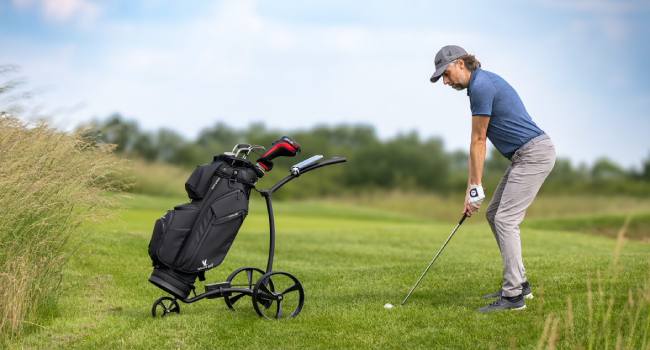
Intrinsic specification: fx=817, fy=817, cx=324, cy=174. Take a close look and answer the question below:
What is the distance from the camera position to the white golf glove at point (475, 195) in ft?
21.0

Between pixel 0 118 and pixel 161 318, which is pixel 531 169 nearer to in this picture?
pixel 161 318

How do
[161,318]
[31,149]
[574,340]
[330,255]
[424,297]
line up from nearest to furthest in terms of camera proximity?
[574,340]
[161,318]
[424,297]
[31,149]
[330,255]

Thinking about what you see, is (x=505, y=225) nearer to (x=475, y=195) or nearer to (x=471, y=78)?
(x=475, y=195)

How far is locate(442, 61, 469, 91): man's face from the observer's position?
652cm

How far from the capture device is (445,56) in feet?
21.4

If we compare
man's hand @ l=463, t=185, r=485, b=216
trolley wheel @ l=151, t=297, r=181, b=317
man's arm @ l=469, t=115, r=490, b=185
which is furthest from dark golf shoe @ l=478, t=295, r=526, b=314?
trolley wheel @ l=151, t=297, r=181, b=317

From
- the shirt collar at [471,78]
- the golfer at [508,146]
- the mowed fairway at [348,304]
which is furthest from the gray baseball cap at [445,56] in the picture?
the mowed fairway at [348,304]

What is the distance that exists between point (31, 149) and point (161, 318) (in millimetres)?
2458

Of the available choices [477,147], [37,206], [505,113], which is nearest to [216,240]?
[37,206]

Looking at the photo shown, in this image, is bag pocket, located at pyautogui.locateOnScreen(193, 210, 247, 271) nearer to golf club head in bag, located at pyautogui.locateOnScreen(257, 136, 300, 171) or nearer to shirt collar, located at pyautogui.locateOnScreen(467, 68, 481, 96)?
golf club head in bag, located at pyautogui.locateOnScreen(257, 136, 300, 171)

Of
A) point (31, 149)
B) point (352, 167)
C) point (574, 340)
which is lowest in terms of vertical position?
point (352, 167)

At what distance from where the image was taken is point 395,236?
15.7 meters

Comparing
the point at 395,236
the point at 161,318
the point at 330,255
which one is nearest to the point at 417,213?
the point at 395,236

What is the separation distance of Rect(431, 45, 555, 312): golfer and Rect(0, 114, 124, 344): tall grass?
370cm
